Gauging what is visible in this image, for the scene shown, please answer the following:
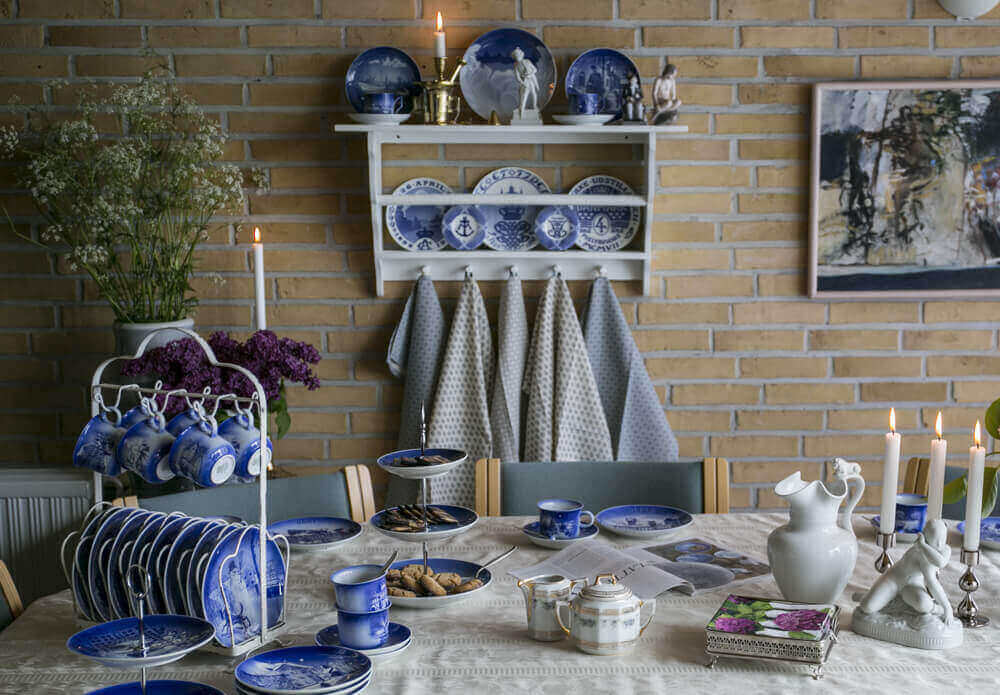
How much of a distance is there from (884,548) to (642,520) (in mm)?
498

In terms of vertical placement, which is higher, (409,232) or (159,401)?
(409,232)

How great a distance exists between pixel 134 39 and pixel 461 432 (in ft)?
4.31

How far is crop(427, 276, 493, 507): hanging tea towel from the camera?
2.54 metres

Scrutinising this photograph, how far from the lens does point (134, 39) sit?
2502mm

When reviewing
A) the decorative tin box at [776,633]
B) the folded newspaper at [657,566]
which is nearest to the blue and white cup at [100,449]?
the folded newspaper at [657,566]

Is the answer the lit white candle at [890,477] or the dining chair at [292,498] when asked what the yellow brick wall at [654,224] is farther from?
the lit white candle at [890,477]

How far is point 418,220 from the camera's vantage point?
261 centimetres

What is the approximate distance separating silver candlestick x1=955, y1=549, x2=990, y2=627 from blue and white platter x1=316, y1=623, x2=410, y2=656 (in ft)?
2.67

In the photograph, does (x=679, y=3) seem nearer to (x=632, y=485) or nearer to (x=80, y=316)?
(x=632, y=485)

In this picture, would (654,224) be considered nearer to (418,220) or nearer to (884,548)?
(418,220)

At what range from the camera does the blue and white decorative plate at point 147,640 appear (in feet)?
3.82

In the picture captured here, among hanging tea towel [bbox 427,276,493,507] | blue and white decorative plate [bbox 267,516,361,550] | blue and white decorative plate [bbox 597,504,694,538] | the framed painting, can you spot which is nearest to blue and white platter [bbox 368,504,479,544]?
blue and white decorative plate [bbox 267,516,361,550]

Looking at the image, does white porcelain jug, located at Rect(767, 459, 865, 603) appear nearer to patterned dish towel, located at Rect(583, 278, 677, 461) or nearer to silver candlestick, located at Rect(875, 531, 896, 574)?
silver candlestick, located at Rect(875, 531, 896, 574)

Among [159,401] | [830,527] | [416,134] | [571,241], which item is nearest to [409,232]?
[416,134]
